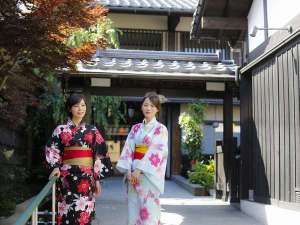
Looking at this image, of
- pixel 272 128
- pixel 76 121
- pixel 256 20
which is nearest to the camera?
pixel 76 121

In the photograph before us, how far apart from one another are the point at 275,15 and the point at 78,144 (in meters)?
4.55

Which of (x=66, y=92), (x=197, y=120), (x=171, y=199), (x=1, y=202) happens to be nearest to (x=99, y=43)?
(x=1, y=202)

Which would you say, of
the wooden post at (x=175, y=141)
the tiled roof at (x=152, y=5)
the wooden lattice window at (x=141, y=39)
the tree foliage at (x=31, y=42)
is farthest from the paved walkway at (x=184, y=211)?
the wooden post at (x=175, y=141)

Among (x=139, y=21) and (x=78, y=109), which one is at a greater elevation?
Answer: (x=139, y=21)

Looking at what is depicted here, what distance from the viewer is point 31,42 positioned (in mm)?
5430

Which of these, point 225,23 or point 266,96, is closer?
point 266,96

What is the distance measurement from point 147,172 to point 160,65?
5059 millimetres

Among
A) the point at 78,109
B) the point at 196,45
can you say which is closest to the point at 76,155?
the point at 78,109

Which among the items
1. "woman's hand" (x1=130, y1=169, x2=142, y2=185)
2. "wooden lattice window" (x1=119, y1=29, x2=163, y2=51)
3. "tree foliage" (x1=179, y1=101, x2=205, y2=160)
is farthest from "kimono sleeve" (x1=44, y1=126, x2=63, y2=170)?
"tree foliage" (x1=179, y1=101, x2=205, y2=160)

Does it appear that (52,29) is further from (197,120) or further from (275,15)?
(197,120)

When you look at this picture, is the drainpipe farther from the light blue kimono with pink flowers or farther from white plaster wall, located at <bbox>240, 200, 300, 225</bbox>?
the light blue kimono with pink flowers

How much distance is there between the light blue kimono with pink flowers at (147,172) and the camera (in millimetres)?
5035

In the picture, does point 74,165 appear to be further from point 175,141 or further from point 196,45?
point 175,141

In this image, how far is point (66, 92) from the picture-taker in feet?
36.7
